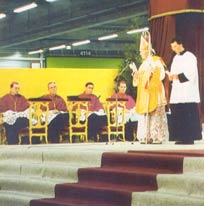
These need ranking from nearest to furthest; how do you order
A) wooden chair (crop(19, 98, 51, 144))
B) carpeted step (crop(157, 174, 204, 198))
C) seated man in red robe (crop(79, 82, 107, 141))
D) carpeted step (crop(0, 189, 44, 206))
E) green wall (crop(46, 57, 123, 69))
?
1. carpeted step (crop(157, 174, 204, 198))
2. carpeted step (crop(0, 189, 44, 206))
3. wooden chair (crop(19, 98, 51, 144))
4. seated man in red robe (crop(79, 82, 107, 141))
5. green wall (crop(46, 57, 123, 69))

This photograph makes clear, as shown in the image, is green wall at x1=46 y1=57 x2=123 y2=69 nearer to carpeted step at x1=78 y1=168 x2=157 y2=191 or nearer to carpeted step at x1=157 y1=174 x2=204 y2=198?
carpeted step at x1=78 y1=168 x2=157 y2=191

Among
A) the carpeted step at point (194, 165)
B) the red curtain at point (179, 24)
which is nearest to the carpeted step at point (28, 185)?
the carpeted step at point (194, 165)

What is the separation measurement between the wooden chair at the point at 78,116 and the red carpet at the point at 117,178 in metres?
4.32

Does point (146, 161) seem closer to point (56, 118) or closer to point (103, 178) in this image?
point (103, 178)

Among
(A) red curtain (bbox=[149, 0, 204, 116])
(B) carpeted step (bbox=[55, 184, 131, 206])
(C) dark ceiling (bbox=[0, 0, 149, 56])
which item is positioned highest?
(C) dark ceiling (bbox=[0, 0, 149, 56])

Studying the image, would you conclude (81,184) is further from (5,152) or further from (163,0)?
(163,0)

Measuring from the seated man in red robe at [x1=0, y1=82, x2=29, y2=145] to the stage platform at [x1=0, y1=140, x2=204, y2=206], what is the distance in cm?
319

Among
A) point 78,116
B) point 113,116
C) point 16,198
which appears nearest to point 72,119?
point 78,116

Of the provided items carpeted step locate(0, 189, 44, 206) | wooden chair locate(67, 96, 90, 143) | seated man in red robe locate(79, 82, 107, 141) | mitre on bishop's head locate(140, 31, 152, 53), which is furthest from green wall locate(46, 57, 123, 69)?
carpeted step locate(0, 189, 44, 206)

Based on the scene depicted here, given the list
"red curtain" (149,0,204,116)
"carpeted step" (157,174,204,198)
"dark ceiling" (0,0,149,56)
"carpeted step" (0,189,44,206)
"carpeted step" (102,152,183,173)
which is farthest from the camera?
"dark ceiling" (0,0,149,56)

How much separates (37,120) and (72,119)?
699mm

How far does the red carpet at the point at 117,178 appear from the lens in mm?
5793

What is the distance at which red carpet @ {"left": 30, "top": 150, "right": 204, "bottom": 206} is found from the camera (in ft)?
19.0

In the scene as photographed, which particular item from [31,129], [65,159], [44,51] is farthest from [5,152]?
[44,51]
